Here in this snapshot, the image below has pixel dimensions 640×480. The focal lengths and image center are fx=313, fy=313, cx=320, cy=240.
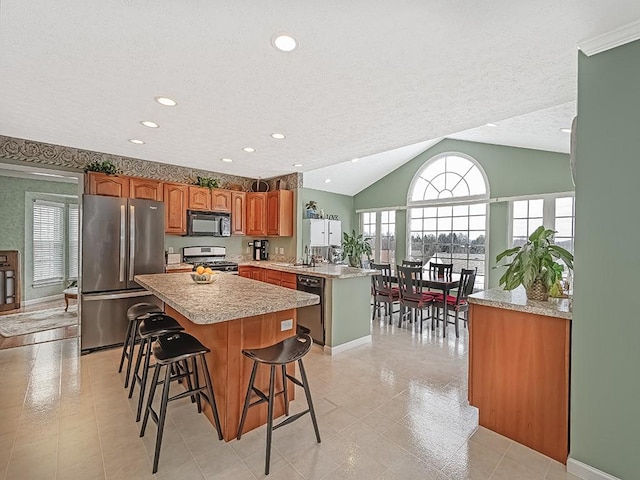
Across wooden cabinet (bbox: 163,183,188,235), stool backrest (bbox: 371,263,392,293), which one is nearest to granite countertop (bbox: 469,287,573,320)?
stool backrest (bbox: 371,263,392,293)

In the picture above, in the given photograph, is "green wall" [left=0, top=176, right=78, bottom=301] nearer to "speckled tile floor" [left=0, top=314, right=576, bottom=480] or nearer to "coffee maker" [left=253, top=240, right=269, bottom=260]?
"speckled tile floor" [left=0, top=314, right=576, bottom=480]

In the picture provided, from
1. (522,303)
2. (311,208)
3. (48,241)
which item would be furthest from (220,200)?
(522,303)

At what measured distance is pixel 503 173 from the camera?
227 inches

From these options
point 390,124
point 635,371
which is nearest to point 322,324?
point 390,124

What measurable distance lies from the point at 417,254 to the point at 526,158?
9.31ft

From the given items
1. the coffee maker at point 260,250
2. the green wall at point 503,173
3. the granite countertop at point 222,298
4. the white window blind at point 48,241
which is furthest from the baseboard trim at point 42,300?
the green wall at point 503,173

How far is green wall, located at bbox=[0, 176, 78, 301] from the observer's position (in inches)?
222

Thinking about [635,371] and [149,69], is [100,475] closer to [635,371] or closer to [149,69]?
[149,69]

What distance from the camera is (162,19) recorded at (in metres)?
1.61

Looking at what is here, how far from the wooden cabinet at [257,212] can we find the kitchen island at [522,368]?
4106mm

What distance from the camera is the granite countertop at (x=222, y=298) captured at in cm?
186

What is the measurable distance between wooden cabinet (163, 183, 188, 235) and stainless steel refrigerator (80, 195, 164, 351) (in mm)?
610

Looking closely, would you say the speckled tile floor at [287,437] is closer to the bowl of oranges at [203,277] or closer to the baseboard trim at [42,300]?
the bowl of oranges at [203,277]

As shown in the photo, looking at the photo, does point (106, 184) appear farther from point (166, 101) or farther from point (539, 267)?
point (539, 267)
